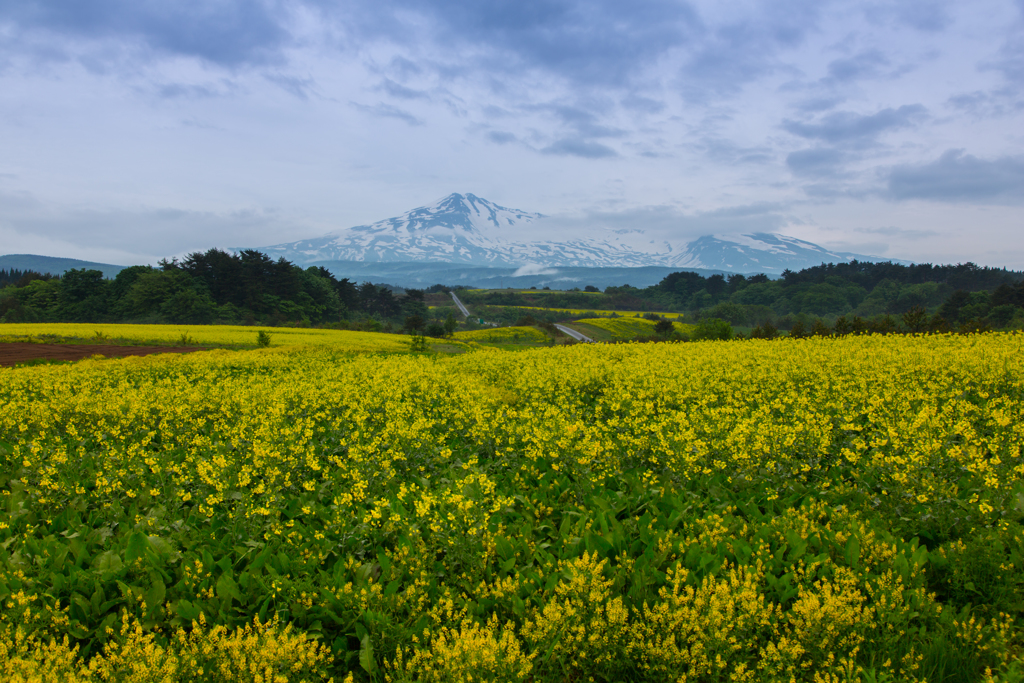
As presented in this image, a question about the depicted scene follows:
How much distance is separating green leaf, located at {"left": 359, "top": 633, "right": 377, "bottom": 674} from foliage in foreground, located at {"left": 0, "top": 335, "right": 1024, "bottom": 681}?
1cm

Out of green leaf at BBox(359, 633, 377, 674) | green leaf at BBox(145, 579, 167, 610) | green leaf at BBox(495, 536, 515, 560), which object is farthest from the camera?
green leaf at BBox(495, 536, 515, 560)

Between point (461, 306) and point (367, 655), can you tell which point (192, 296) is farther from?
point (367, 655)

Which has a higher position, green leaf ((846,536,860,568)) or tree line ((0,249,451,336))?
tree line ((0,249,451,336))

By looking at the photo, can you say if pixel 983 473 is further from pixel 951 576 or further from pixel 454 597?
pixel 454 597

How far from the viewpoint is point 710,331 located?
111 feet

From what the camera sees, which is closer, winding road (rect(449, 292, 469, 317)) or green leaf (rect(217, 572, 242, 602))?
green leaf (rect(217, 572, 242, 602))

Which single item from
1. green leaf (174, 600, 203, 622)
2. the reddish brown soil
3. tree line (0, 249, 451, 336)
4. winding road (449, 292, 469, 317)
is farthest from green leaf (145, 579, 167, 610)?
winding road (449, 292, 469, 317)

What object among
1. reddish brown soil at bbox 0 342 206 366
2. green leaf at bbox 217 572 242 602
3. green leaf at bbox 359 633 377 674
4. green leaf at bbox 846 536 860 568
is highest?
green leaf at bbox 846 536 860 568

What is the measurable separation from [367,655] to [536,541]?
1.76m

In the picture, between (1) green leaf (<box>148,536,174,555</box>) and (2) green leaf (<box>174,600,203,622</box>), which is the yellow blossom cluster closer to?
(1) green leaf (<box>148,536,174,555</box>)

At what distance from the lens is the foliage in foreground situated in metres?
2.90

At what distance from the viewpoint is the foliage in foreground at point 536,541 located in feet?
9.52

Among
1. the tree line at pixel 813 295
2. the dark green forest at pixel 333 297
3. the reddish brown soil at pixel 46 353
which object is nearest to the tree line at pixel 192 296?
the dark green forest at pixel 333 297

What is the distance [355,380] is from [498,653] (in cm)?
816
